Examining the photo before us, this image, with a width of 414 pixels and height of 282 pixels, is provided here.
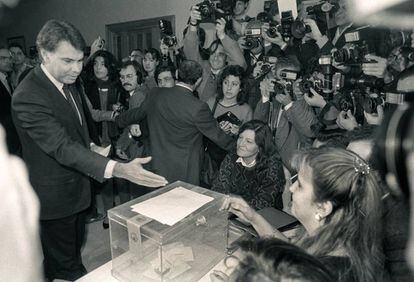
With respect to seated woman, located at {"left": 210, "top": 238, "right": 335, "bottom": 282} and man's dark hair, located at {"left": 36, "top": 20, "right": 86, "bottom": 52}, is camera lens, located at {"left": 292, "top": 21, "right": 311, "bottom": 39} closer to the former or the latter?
man's dark hair, located at {"left": 36, "top": 20, "right": 86, "bottom": 52}

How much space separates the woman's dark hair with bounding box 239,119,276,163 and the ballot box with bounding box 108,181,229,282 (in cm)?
88

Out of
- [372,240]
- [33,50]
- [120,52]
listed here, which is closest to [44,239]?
[372,240]

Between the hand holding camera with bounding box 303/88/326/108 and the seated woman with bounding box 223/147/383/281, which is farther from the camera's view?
the hand holding camera with bounding box 303/88/326/108

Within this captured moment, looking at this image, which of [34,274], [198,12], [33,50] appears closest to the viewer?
[34,274]

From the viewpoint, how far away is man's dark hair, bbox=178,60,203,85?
2385 mm

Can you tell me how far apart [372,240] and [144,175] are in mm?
898

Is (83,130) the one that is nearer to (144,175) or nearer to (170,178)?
(144,175)

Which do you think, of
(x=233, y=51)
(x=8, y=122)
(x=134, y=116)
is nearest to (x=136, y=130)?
(x=134, y=116)

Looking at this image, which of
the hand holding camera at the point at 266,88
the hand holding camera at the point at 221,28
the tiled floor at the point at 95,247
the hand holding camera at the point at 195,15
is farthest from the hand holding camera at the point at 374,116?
the tiled floor at the point at 95,247

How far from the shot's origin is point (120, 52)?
6363mm

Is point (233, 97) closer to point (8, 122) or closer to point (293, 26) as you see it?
point (293, 26)

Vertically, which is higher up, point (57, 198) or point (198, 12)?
point (198, 12)

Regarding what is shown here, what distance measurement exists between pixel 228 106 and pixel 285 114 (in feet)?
1.59

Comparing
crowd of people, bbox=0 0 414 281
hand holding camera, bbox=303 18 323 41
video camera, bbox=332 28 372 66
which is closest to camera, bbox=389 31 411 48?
crowd of people, bbox=0 0 414 281
